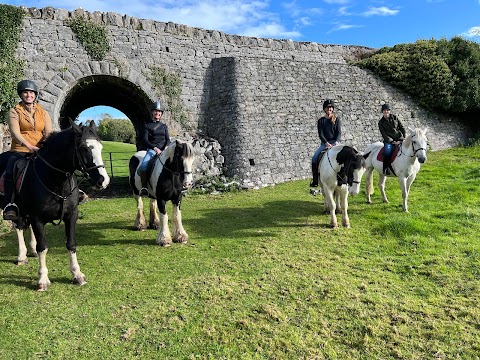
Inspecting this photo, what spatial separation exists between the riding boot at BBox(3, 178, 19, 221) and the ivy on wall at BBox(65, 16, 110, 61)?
894 cm

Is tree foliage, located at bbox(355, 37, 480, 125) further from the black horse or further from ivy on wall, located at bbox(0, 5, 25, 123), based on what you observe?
the black horse

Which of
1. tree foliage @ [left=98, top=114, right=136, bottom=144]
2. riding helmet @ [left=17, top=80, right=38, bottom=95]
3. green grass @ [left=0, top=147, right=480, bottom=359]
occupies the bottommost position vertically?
green grass @ [left=0, top=147, right=480, bottom=359]

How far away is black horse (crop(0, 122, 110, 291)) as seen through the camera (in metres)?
4.47

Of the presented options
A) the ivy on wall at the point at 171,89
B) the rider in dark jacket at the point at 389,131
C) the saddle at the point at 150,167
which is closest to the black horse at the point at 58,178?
the saddle at the point at 150,167

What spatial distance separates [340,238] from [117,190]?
10347mm

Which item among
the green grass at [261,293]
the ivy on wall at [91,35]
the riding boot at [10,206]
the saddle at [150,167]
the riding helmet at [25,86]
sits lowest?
the green grass at [261,293]

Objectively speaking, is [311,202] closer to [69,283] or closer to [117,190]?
[69,283]

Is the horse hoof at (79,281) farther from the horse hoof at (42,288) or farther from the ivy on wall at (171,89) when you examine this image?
the ivy on wall at (171,89)

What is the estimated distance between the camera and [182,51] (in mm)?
14477

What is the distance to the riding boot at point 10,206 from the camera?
16.1 feet

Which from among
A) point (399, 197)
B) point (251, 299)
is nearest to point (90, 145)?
point (251, 299)

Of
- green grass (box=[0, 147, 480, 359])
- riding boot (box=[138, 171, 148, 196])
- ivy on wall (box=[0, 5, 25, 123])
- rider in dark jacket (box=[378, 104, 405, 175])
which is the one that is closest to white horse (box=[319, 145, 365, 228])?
green grass (box=[0, 147, 480, 359])

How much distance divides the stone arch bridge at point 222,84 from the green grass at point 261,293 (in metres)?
6.08

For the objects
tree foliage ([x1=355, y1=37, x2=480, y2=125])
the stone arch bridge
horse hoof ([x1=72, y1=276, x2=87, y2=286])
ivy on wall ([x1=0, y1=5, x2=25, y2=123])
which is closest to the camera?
horse hoof ([x1=72, y1=276, x2=87, y2=286])
